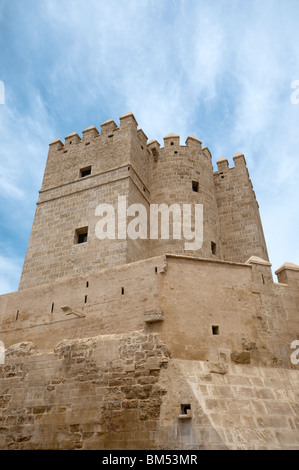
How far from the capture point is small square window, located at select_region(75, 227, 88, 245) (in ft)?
42.2

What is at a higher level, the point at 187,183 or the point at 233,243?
the point at 187,183

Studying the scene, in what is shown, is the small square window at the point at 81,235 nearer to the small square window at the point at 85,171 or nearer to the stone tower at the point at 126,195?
the stone tower at the point at 126,195

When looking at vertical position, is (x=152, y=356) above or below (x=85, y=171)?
below

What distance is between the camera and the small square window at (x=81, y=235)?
1288 centimetres

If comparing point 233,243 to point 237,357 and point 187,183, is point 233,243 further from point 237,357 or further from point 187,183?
point 237,357

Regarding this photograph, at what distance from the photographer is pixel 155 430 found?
6.86 metres

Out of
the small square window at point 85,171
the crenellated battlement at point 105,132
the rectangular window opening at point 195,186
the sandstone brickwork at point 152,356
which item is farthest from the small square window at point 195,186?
the small square window at point 85,171

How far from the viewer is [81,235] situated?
42.9 ft

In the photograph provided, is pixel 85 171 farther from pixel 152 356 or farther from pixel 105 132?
pixel 152 356

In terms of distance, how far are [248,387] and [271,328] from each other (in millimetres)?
1655

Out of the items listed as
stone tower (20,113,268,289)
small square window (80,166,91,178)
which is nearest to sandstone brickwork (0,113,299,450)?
stone tower (20,113,268,289)

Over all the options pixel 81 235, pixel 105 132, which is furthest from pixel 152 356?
pixel 105 132

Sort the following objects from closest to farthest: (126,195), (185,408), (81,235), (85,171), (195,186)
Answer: (185,408), (126,195), (81,235), (85,171), (195,186)
